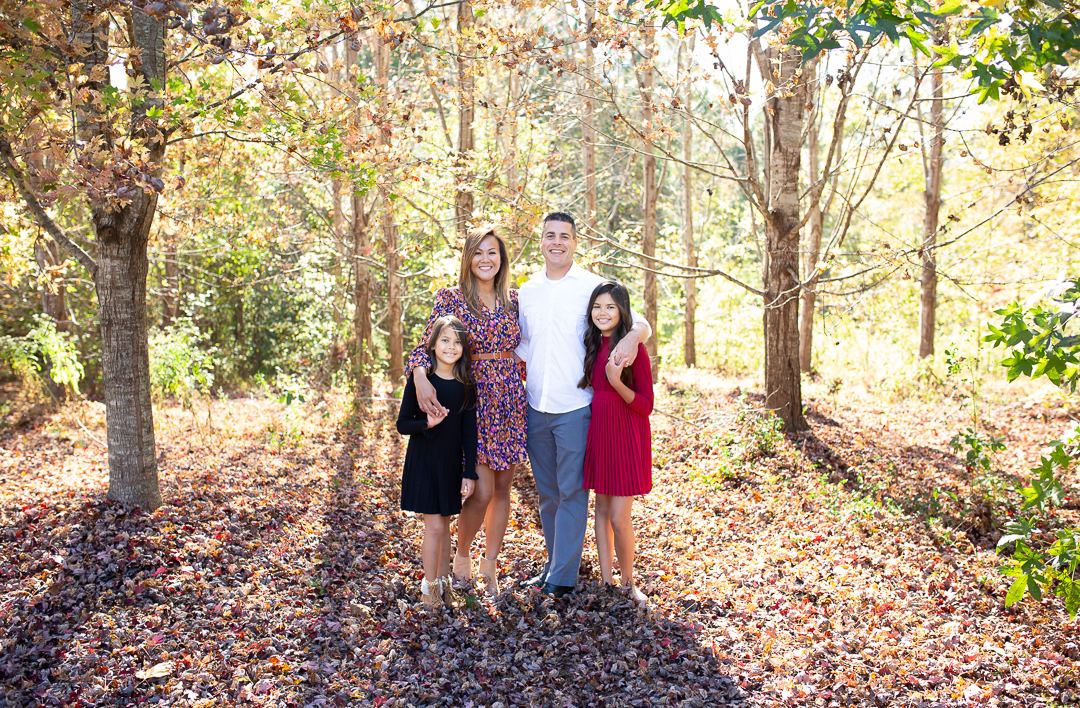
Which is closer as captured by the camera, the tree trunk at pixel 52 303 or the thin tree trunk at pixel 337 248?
the tree trunk at pixel 52 303

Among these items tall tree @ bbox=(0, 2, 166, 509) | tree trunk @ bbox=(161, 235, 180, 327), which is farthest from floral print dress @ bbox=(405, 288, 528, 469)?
tree trunk @ bbox=(161, 235, 180, 327)

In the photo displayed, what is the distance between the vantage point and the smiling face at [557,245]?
4184mm

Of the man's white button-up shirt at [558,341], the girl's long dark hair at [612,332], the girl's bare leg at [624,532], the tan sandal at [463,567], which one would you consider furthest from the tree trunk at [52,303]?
the girl's bare leg at [624,532]

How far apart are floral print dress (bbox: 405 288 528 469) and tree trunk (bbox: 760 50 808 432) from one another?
13.0 ft

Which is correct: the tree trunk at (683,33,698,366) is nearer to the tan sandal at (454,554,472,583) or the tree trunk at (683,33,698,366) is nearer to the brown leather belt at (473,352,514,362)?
the brown leather belt at (473,352,514,362)

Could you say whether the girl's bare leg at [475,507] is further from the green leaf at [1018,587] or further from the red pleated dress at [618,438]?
the green leaf at [1018,587]

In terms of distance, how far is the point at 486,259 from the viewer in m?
4.14

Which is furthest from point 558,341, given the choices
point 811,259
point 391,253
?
point 811,259

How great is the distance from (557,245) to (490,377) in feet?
2.76

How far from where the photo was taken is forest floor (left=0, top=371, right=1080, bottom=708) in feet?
10.8

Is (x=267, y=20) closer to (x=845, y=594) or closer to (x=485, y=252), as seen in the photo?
(x=485, y=252)

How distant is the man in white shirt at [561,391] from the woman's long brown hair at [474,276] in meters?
0.18

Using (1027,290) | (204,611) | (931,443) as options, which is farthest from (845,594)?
(1027,290)

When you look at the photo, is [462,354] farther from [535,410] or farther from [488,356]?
[535,410]
